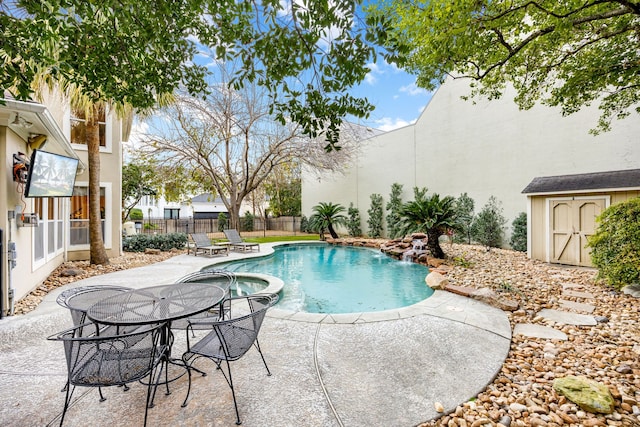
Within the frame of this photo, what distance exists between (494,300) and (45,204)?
32.4 ft

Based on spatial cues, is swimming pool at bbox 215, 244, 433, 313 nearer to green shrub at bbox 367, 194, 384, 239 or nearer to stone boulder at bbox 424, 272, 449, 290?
stone boulder at bbox 424, 272, 449, 290

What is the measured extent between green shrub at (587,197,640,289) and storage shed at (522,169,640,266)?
7.73 feet

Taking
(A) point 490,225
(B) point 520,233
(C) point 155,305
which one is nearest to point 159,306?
(C) point 155,305

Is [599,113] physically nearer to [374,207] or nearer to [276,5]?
[374,207]

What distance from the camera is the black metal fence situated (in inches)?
796

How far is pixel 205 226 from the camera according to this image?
2245 cm

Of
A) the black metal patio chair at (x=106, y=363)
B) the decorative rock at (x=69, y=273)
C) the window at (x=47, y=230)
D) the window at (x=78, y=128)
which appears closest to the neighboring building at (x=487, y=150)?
the black metal patio chair at (x=106, y=363)

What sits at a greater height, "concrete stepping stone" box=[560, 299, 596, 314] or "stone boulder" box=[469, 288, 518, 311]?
"stone boulder" box=[469, 288, 518, 311]

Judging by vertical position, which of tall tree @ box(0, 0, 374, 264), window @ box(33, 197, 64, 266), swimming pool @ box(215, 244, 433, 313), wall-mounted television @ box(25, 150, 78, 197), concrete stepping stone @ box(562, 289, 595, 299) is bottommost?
swimming pool @ box(215, 244, 433, 313)

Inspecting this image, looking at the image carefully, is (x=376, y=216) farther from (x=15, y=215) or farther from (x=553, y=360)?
(x=15, y=215)

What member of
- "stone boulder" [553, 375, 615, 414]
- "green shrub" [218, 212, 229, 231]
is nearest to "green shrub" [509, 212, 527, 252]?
"stone boulder" [553, 375, 615, 414]

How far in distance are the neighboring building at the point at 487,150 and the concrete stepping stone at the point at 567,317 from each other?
316 inches

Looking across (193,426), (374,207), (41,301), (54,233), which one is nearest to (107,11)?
(193,426)

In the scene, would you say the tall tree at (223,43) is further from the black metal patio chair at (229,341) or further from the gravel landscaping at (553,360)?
the gravel landscaping at (553,360)
